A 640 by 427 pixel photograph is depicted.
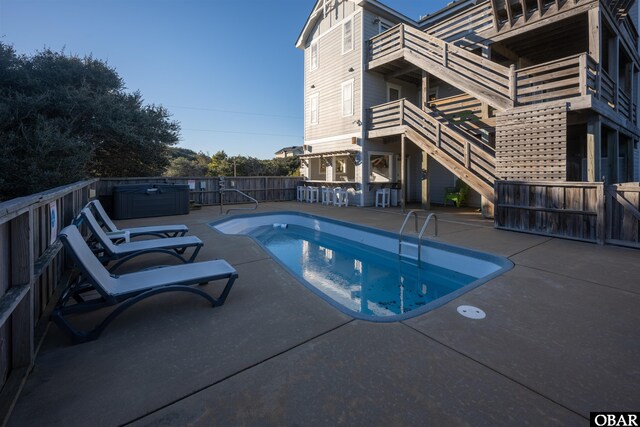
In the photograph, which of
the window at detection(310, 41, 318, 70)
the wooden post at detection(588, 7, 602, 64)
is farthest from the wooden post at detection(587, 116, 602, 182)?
the window at detection(310, 41, 318, 70)

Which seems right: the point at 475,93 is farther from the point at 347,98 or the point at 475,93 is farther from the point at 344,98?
the point at 344,98

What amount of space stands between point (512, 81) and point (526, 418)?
8597 millimetres

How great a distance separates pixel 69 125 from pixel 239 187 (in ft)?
22.5

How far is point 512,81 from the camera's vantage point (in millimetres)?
7828

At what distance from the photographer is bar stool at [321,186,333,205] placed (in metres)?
13.7

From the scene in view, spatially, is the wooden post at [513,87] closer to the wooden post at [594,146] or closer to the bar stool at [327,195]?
the wooden post at [594,146]

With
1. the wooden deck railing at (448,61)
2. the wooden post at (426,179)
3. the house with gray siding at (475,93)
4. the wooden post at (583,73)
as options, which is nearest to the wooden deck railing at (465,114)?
the house with gray siding at (475,93)

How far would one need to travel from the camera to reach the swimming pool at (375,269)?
13.9 ft

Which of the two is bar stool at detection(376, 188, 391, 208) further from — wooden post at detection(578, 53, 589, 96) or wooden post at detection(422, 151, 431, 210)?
wooden post at detection(578, 53, 589, 96)

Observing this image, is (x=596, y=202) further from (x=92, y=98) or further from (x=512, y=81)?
(x=92, y=98)

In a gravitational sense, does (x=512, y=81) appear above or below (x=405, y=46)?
below

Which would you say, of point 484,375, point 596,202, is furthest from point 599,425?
point 596,202

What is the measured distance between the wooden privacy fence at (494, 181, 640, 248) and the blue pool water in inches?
102

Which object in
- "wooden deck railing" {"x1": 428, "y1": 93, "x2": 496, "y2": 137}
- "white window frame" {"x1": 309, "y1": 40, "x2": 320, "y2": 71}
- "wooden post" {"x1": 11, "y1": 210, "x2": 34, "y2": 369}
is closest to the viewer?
"wooden post" {"x1": 11, "y1": 210, "x2": 34, "y2": 369}
